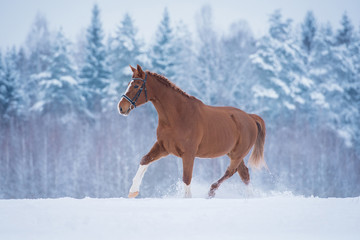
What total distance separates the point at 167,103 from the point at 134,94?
56 centimetres

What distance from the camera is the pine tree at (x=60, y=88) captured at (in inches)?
1144

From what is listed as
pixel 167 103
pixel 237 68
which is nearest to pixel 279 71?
pixel 237 68

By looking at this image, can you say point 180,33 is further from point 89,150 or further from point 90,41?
point 89,150

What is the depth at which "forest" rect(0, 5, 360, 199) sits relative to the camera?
84.8 feet

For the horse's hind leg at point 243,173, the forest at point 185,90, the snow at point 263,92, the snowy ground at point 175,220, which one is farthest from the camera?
the snow at point 263,92

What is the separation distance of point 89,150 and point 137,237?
23.6 metres

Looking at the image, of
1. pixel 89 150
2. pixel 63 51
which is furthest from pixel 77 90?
pixel 89 150

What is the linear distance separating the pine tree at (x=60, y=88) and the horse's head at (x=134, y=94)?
23.2 metres

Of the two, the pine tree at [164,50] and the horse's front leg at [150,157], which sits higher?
the pine tree at [164,50]

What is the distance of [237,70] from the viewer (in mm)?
30188

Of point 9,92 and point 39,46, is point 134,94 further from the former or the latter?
point 39,46

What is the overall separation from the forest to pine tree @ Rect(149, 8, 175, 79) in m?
0.07

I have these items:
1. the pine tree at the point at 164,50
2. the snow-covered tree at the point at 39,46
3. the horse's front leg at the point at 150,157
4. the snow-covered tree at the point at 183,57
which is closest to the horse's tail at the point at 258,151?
the horse's front leg at the point at 150,157

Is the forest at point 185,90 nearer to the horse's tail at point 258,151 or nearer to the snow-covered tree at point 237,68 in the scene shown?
the snow-covered tree at point 237,68
